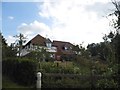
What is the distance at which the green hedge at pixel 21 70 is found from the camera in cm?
1435

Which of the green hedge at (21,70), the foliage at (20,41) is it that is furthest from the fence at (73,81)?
the foliage at (20,41)

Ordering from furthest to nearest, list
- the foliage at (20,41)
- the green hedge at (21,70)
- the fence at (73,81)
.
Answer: the foliage at (20,41) < the green hedge at (21,70) < the fence at (73,81)

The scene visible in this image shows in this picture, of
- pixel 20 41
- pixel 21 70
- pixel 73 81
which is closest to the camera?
pixel 73 81

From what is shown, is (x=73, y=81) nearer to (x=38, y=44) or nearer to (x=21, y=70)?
(x=21, y=70)

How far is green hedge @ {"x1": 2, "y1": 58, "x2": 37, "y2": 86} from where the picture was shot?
1435 cm

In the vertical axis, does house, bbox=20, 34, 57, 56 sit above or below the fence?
above

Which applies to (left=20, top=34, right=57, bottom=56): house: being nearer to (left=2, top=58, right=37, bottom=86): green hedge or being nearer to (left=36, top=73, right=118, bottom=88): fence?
(left=2, top=58, right=37, bottom=86): green hedge

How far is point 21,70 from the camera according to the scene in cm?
1500

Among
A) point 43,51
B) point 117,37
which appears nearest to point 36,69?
point 117,37

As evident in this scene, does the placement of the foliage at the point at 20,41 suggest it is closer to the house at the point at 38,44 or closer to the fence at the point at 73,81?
the house at the point at 38,44

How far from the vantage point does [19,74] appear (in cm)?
1509

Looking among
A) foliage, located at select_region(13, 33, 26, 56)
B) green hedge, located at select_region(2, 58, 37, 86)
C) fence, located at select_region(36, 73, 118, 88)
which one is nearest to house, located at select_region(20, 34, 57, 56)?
foliage, located at select_region(13, 33, 26, 56)

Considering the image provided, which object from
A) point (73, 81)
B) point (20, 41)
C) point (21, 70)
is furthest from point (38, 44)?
point (73, 81)

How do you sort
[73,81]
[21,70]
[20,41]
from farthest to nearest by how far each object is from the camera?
[20,41] < [21,70] < [73,81]
